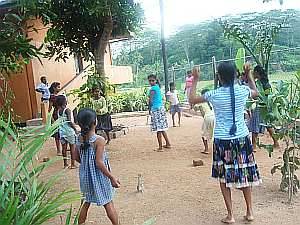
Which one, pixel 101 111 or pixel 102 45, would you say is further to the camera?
pixel 102 45

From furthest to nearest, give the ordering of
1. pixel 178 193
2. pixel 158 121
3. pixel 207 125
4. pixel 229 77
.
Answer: pixel 158 121 → pixel 207 125 → pixel 178 193 → pixel 229 77

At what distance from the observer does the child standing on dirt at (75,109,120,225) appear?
3.74 meters

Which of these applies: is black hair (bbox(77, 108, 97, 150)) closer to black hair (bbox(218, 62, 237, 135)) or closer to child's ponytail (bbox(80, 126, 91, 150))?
child's ponytail (bbox(80, 126, 91, 150))

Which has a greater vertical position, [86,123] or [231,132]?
[86,123]

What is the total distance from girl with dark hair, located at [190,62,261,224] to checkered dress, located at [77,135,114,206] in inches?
39.3

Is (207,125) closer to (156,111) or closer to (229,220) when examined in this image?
(156,111)

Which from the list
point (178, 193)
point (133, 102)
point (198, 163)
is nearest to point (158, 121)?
point (198, 163)

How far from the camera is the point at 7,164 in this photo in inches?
69.0

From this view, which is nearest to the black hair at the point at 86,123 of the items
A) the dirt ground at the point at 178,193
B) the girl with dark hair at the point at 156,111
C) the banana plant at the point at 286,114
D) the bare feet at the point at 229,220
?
the dirt ground at the point at 178,193

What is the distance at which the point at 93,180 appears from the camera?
3783 millimetres

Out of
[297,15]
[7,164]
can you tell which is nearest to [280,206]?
[7,164]

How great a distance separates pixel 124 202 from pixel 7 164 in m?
3.43

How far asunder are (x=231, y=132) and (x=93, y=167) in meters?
1.23

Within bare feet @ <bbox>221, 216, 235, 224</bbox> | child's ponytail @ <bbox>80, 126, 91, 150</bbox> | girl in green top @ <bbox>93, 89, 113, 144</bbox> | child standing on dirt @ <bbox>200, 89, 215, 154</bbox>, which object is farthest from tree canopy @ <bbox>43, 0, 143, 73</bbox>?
bare feet @ <bbox>221, 216, 235, 224</bbox>
